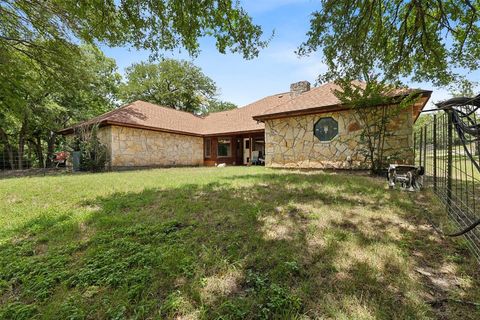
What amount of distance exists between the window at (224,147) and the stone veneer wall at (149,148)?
142 centimetres

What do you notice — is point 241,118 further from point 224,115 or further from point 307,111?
point 307,111

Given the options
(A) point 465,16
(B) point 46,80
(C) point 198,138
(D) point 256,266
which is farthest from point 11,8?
(A) point 465,16

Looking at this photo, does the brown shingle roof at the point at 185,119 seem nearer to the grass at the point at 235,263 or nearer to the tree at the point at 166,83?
the grass at the point at 235,263

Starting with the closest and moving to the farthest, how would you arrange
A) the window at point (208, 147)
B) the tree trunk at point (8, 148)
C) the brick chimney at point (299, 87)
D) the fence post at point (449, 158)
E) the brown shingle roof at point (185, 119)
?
the fence post at point (449, 158), the brown shingle roof at point (185, 119), the brick chimney at point (299, 87), the tree trunk at point (8, 148), the window at point (208, 147)

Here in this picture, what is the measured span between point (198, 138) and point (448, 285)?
1634 centimetres

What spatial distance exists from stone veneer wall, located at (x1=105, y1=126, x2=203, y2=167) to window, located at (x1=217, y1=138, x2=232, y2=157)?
1417mm

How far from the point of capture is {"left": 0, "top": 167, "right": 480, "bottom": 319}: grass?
1.59 m

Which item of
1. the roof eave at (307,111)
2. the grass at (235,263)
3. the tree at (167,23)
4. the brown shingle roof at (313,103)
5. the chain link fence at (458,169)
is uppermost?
the tree at (167,23)

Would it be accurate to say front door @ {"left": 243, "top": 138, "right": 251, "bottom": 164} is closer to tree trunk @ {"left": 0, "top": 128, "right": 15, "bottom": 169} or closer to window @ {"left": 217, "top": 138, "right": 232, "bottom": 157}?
window @ {"left": 217, "top": 138, "right": 232, "bottom": 157}

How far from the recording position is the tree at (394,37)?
5594 millimetres

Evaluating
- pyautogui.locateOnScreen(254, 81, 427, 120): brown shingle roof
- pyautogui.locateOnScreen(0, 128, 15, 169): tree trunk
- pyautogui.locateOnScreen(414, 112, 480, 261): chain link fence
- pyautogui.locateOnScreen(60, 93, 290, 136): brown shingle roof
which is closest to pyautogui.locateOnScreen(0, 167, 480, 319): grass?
pyautogui.locateOnScreen(414, 112, 480, 261): chain link fence

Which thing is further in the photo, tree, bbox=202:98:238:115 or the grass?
tree, bbox=202:98:238:115

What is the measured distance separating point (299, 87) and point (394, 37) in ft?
25.5

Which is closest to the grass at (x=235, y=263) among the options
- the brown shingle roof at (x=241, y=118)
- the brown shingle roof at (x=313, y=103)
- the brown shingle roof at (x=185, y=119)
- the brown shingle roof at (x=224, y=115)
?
the brown shingle roof at (x=313, y=103)
